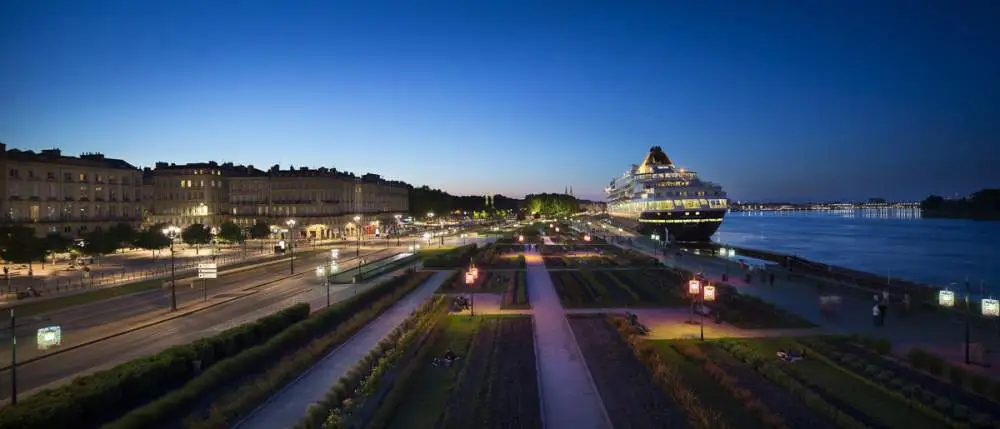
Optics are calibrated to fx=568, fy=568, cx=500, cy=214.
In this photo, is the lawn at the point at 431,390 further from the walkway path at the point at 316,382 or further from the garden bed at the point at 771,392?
the garden bed at the point at 771,392

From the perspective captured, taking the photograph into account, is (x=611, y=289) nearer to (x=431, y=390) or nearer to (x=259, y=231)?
(x=431, y=390)

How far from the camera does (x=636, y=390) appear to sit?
20203mm

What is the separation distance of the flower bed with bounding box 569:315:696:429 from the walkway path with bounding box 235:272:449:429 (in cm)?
992

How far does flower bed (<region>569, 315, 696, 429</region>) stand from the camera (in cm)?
1741

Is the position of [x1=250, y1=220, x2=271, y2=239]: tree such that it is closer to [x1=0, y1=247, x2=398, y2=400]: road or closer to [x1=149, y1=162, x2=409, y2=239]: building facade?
[x1=149, y1=162, x2=409, y2=239]: building facade

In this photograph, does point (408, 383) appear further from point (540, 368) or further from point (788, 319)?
point (788, 319)

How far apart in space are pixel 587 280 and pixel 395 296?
17.7 meters

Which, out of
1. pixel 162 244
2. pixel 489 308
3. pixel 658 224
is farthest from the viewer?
pixel 658 224

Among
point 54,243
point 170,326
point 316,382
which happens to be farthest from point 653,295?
point 54,243

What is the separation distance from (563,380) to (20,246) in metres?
54.6

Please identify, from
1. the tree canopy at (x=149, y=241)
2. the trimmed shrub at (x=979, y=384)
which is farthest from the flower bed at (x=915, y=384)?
the tree canopy at (x=149, y=241)

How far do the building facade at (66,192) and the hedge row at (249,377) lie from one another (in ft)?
185

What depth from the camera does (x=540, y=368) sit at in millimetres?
22938

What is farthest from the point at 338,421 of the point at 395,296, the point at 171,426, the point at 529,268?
the point at 529,268
